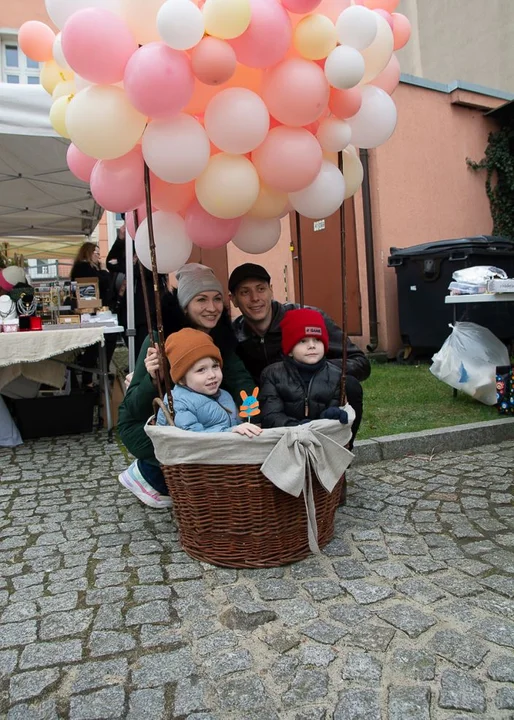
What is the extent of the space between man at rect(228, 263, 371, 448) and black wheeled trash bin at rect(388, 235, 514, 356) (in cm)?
327

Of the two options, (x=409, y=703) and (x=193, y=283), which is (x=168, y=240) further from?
(x=409, y=703)

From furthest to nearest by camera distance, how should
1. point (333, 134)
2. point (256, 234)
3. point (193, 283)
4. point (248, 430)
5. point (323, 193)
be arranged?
point (193, 283)
point (256, 234)
point (323, 193)
point (333, 134)
point (248, 430)

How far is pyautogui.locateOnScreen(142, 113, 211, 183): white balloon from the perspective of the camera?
2.09 metres

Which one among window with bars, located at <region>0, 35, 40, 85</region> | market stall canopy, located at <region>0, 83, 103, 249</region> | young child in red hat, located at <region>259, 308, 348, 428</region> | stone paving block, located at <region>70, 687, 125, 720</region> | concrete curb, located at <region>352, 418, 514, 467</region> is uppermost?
window with bars, located at <region>0, 35, 40, 85</region>

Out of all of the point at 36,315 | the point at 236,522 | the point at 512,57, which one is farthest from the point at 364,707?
the point at 512,57

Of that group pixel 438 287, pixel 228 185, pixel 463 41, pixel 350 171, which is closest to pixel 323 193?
pixel 350 171

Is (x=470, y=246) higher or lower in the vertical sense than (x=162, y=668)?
higher

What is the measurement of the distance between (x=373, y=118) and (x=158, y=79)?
992mm

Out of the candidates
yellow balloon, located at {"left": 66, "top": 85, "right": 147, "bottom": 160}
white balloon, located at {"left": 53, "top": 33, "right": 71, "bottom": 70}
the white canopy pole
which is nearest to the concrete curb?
the white canopy pole

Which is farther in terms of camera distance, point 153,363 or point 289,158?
point 153,363

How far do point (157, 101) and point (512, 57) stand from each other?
1174 cm

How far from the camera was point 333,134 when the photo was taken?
236 cm

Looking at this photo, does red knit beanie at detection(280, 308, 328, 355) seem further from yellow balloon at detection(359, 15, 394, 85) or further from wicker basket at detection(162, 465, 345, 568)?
yellow balloon at detection(359, 15, 394, 85)

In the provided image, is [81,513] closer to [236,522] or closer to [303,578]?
[236,522]
